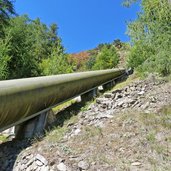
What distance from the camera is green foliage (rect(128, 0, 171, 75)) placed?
36.5 feet

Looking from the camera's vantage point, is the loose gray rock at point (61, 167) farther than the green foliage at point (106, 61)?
No

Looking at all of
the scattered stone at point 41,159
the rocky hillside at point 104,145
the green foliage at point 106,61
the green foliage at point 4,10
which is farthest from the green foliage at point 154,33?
the green foliage at point 106,61

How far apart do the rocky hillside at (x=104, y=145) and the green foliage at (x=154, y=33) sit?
380 centimetres

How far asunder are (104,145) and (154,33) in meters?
7.28

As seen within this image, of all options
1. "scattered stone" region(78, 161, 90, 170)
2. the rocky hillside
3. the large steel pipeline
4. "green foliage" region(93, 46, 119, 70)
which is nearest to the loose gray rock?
the rocky hillside

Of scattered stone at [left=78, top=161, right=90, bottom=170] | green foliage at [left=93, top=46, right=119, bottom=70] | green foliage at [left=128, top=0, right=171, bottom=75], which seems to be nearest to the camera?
scattered stone at [left=78, top=161, right=90, bottom=170]

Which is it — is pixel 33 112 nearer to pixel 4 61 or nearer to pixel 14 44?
pixel 4 61

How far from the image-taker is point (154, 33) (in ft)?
38.9

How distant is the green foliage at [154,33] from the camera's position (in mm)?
11117

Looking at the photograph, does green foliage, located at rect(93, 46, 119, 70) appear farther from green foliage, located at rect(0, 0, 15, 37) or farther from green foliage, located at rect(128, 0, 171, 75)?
green foliage, located at rect(128, 0, 171, 75)

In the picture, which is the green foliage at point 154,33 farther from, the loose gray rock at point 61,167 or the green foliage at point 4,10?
the green foliage at point 4,10

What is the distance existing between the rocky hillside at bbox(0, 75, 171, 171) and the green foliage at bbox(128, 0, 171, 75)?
12.5 ft

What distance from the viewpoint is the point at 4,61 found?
15.8m

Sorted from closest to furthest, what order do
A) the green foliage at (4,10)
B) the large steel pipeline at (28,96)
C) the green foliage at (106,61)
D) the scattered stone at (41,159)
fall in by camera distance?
the scattered stone at (41,159) < the large steel pipeline at (28,96) < the green foliage at (4,10) < the green foliage at (106,61)
